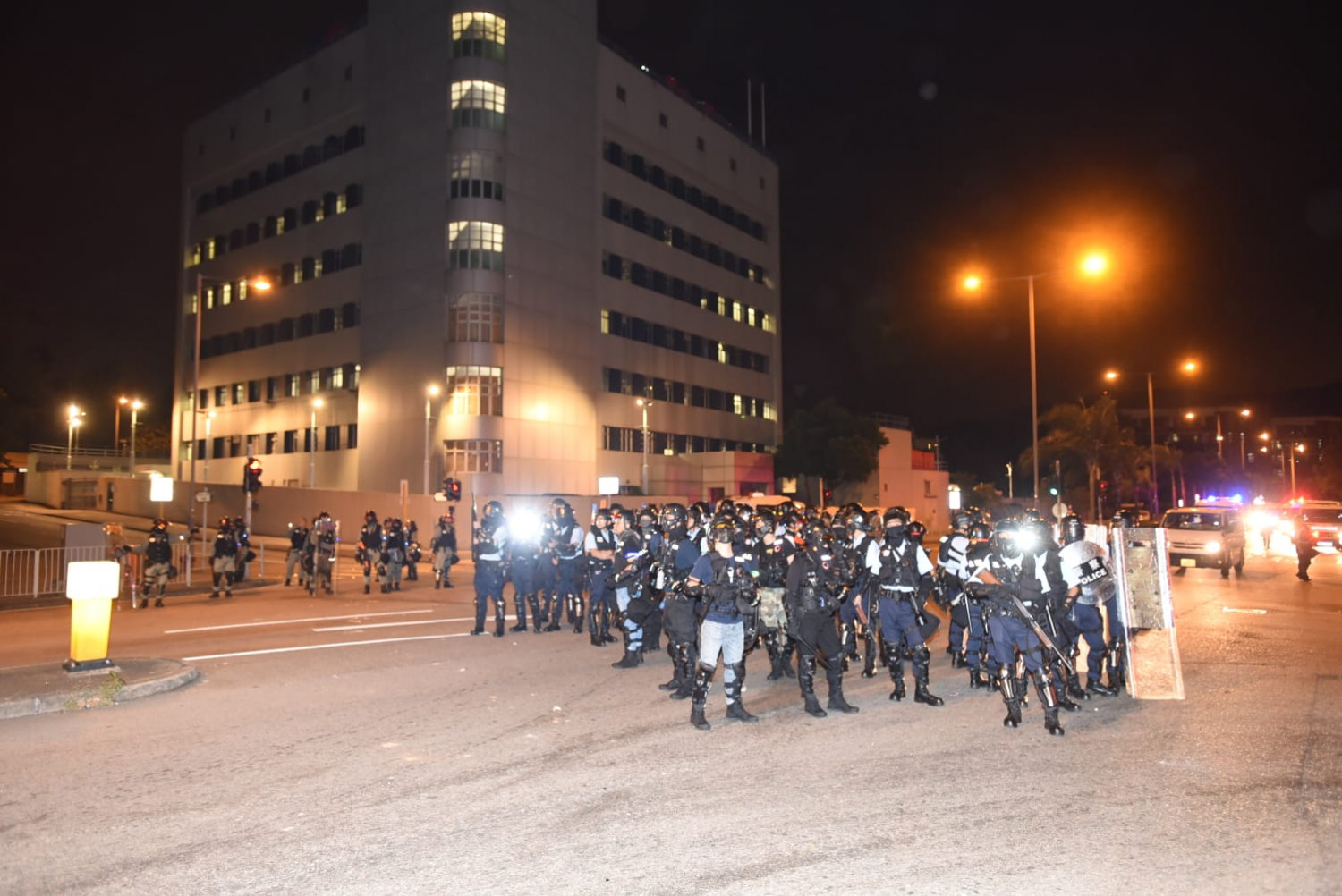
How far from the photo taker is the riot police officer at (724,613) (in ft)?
27.4

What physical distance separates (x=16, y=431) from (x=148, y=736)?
3328 inches

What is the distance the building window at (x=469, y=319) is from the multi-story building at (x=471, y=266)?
0.11 m

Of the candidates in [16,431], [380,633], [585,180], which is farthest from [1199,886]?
[16,431]

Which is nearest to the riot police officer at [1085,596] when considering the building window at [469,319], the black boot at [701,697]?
the black boot at [701,697]

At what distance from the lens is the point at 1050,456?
62.3 metres

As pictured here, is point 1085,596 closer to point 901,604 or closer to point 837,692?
point 901,604

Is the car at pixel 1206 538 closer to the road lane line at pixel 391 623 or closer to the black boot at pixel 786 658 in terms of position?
the black boot at pixel 786 658

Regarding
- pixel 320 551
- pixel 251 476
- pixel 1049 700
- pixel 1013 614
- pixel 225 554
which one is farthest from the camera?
pixel 251 476

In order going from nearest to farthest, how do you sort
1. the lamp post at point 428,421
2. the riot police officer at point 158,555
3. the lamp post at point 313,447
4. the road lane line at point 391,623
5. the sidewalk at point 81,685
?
1. the sidewalk at point 81,685
2. the road lane line at point 391,623
3. the riot police officer at point 158,555
4. the lamp post at point 428,421
5. the lamp post at point 313,447

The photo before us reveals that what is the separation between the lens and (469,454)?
48.3 m

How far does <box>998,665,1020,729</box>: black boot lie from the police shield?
1.97 m

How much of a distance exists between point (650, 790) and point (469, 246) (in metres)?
45.3

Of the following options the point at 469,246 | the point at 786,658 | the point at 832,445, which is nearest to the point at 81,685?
the point at 786,658

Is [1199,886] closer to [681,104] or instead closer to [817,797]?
[817,797]
